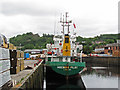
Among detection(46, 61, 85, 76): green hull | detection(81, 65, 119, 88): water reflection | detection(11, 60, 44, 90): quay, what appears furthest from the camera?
detection(81, 65, 119, 88): water reflection

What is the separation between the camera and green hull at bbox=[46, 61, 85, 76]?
20031mm

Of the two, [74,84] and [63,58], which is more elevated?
[63,58]

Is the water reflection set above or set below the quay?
below

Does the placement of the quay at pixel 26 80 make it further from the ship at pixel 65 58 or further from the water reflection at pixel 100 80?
the water reflection at pixel 100 80

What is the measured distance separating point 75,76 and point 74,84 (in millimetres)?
1900

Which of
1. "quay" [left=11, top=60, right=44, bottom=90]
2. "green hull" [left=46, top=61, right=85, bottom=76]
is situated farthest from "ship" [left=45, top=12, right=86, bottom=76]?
"quay" [left=11, top=60, right=44, bottom=90]

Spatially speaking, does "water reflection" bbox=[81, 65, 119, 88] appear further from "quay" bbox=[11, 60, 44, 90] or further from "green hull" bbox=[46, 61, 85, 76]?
"quay" bbox=[11, 60, 44, 90]

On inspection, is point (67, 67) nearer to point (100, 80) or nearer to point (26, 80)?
point (100, 80)

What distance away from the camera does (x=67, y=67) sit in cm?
2008

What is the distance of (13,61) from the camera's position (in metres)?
15.5

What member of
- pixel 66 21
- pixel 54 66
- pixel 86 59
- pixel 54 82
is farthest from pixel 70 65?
pixel 86 59

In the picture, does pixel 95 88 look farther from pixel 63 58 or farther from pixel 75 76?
pixel 63 58

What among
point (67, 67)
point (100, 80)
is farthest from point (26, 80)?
point (100, 80)

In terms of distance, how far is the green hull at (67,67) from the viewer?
20031 mm
